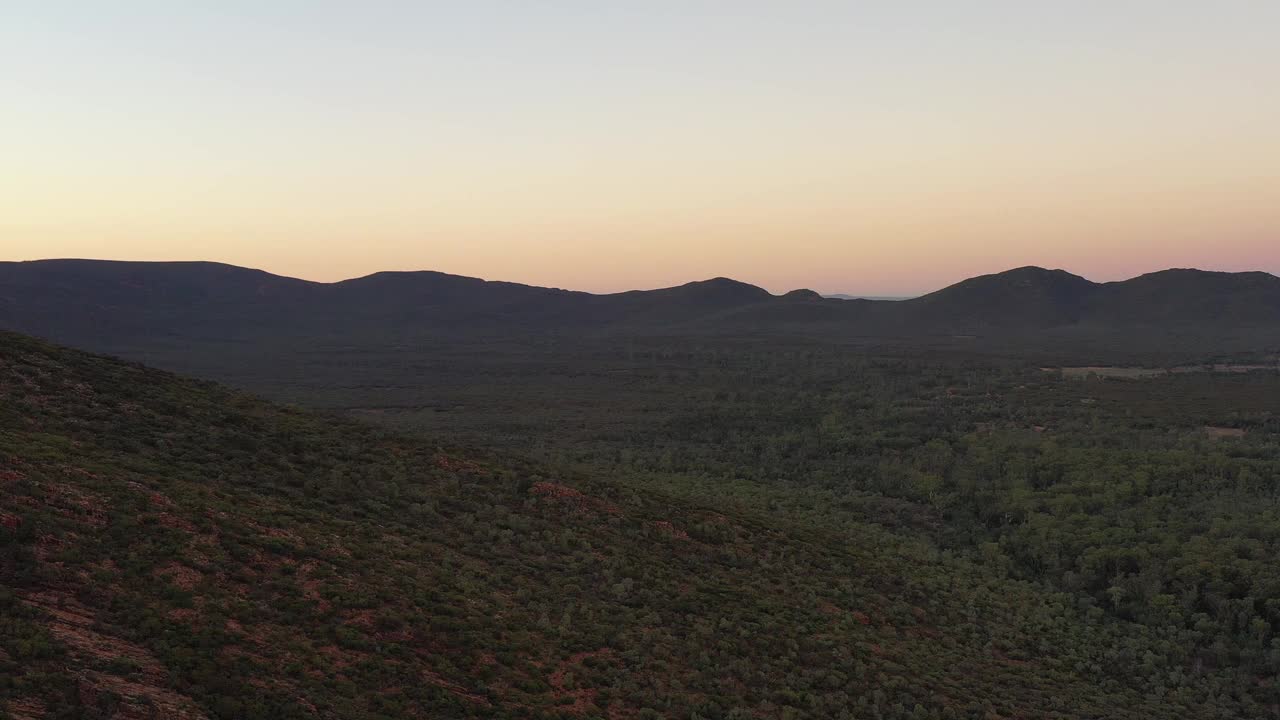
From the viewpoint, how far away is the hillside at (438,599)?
1157 centimetres

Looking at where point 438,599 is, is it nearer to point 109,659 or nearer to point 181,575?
point 181,575

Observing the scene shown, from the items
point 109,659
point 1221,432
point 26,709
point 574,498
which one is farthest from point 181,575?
point 1221,432

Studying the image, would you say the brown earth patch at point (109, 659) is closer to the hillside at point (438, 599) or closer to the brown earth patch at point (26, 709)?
the hillside at point (438, 599)

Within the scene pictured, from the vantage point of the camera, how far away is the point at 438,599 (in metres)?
16.2

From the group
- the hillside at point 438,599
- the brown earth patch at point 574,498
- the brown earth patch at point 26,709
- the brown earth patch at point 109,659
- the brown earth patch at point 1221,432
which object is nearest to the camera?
the brown earth patch at point 26,709

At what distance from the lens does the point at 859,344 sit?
149 m

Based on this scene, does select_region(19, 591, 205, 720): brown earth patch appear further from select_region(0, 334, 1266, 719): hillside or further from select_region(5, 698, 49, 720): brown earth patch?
select_region(5, 698, 49, 720): brown earth patch

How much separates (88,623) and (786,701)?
39.4 feet

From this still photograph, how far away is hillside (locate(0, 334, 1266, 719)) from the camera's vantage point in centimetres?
1157

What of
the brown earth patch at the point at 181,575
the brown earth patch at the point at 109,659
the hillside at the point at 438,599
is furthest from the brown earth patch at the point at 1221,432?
the brown earth patch at the point at 109,659

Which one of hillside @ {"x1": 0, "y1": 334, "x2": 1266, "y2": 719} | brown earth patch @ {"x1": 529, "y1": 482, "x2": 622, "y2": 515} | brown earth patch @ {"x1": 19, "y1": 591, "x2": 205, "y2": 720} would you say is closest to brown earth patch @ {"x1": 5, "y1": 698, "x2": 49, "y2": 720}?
hillside @ {"x1": 0, "y1": 334, "x2": 1266, "y2": 719}

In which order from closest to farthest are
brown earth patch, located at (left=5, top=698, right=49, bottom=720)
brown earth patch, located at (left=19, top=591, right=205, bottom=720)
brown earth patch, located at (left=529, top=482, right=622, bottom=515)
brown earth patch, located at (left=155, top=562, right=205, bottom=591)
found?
brown earth patch, located at (left=5, top=698, right=49, bottom=720)
brown earth patch, located at (left=19, top=591, right=205, bottom=720)
brown earth patch, located at (left=155, top=562, right=205, bottom=591)
brown earth patch, located at (left=529, top=482, right=622, bottom=515)

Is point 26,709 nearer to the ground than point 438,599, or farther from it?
farther from it

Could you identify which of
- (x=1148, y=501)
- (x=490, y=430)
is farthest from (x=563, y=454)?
(x=1148, y=501)
